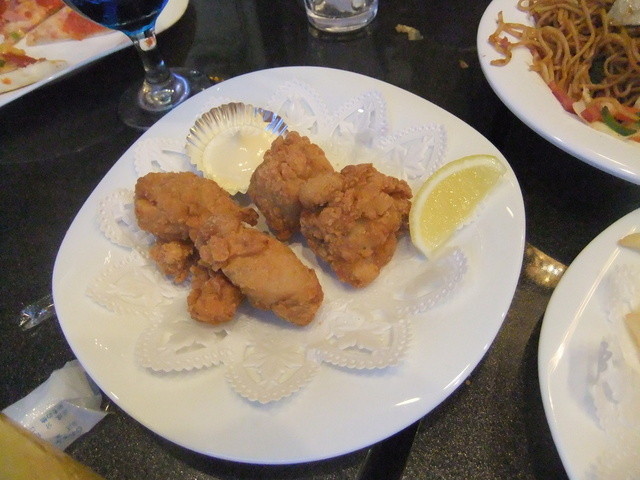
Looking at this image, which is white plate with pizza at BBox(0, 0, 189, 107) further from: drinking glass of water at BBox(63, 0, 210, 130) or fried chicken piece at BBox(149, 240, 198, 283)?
fried chicken piece at BBox(149, 240, 198, 283)

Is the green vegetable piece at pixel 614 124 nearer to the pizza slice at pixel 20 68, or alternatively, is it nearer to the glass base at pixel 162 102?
the glass base at pixel 162 102

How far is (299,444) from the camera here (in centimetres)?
117

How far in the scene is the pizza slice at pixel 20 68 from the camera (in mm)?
2305

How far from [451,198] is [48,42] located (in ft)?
7.16

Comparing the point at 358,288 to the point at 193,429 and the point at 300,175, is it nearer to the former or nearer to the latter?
the point at 300,175

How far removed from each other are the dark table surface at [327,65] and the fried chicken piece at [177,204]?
1.76 ft

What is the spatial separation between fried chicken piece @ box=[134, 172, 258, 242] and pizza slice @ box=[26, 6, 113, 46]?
4.37 feet

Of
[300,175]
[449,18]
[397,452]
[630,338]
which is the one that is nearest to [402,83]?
[449,18]

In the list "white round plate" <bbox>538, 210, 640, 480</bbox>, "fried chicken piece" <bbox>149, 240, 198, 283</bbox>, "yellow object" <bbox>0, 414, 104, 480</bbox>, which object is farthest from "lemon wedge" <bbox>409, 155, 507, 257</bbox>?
"yellow object" <bbox>0, 414, 104, 480</bbox>

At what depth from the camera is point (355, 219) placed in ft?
4.81

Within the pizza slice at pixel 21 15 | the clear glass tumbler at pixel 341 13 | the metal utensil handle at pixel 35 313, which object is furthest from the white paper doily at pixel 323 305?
the pizza slice at pixel 21 15

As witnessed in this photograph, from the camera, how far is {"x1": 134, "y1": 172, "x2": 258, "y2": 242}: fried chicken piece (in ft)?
5.08

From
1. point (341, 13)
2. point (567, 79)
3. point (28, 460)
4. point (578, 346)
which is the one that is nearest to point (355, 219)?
point (578, 346)

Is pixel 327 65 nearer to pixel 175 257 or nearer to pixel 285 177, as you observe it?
pixel 285 177
